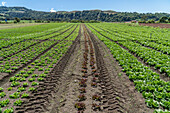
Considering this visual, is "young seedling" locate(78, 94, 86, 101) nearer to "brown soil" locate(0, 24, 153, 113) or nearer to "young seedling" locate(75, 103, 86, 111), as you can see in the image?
"brown soil" locate(0, 24, 153, 113)

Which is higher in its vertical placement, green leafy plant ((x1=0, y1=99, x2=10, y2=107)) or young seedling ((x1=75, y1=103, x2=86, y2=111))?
young seedling ((x1=75, y1=103, x2=86, y2=111))

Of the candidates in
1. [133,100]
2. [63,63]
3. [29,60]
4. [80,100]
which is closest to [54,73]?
[63,63]

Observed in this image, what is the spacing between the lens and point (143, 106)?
21.9 feet

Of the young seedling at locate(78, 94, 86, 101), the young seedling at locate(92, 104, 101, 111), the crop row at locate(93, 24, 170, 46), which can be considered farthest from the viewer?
the crop row at locate(93, 24, 170, 46)

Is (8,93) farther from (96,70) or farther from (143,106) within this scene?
(143,106)

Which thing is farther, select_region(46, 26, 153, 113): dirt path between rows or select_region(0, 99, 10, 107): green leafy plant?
select_region(0, 99, 10, 107): green leafy plant

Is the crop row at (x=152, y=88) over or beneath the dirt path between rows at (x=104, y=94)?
over

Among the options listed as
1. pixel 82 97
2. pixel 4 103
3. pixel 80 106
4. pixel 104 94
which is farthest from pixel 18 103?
pixel 104 94

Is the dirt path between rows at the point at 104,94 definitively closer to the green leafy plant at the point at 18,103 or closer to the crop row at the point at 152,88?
the crop row at the point at 152,88

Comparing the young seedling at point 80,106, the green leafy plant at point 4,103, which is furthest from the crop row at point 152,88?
the green leafy plant at point 4,103

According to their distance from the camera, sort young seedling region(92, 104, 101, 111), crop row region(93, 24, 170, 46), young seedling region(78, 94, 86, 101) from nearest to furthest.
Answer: young seedling region(92, 104, 101, 111) < young seedling region(78, 94, 86, 101) < crop row region(93, 24, 170, 46)

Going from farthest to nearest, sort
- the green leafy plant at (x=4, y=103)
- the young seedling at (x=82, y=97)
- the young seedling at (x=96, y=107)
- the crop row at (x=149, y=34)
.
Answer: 1. the crop row at (x=149, y=34)
2. the young seedling at (x=82, y=97)
3. the green leafy plant at (x=4, y=103)
4. the young seedling at (x=96, y=107)

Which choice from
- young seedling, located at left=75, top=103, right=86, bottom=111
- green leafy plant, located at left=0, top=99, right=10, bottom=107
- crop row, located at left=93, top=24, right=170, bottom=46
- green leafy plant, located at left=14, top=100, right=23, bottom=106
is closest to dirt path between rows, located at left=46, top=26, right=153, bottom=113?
young seedling, located at left=75, top=103, right=86, bottom=111

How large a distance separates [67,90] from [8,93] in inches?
164
